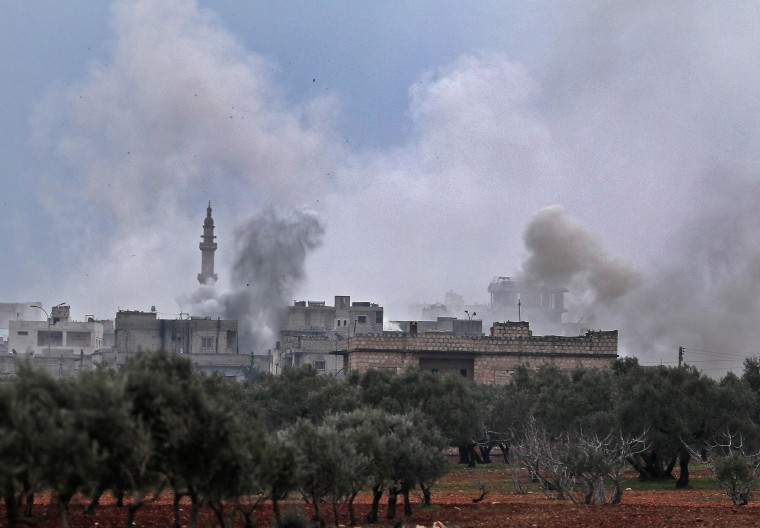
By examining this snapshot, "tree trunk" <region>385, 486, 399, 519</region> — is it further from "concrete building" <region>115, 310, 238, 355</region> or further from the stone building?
"concrete building" <region>115, 310, 238, 355</region>

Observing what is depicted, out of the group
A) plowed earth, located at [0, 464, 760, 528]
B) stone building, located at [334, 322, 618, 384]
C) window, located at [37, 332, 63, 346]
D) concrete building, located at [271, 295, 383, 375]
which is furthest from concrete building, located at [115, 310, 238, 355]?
plowed earth, located at [0, 464, 760, 528]

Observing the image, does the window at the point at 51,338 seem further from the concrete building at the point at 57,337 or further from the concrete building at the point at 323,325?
the concrete building at the point at 323,325

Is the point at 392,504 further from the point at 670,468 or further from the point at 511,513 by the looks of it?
the point at 670,468

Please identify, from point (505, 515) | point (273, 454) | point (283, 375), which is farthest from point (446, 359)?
point (273, 454)

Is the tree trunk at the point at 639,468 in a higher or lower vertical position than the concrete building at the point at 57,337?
lower

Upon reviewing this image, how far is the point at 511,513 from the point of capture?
4409 cm

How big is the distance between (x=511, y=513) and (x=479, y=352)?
3117 inches

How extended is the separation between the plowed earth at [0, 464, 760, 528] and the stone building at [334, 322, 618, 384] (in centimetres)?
6433

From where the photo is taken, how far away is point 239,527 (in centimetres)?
3641

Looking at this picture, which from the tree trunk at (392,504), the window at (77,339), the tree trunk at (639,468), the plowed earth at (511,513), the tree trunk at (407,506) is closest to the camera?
the plowed earth at (511,513)

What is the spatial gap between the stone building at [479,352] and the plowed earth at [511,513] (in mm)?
64327

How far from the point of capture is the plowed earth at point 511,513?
3712 centimetres

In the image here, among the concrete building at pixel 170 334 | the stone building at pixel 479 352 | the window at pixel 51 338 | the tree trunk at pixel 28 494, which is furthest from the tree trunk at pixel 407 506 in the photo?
the window at pixel 51 338

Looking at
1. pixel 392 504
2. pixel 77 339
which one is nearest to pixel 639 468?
pixel 392 504
